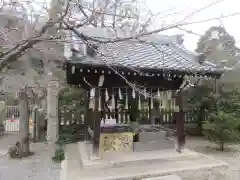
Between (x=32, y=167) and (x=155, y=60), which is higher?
(x=155, y=60)

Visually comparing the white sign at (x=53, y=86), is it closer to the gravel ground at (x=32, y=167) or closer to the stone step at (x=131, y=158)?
the gravel ground at (x=32, y=167)

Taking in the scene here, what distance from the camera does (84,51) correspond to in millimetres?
5715

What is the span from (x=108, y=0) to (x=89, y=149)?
5.08 meters

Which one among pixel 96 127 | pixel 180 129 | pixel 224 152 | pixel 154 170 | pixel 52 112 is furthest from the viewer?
pixel 52 112

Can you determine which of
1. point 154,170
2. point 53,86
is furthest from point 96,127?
point 53,86

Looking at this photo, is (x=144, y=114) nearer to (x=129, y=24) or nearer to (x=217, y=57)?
(x=217, y=57)

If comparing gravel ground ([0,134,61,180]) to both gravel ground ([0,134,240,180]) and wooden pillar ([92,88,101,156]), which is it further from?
wooden pillar ([92,88,101,156])

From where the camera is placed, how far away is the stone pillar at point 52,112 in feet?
29.9

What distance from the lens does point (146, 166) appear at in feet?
19.1

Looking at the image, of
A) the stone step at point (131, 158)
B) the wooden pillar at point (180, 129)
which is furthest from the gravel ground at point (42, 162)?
the wooden pillar at point (180, 129)

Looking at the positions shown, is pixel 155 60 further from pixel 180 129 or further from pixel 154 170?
pixel 154 170

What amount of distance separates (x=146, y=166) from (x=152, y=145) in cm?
105

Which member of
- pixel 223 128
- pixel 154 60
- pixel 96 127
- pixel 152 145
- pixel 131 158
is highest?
pixel 154 60

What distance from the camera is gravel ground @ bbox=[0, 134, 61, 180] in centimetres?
557
